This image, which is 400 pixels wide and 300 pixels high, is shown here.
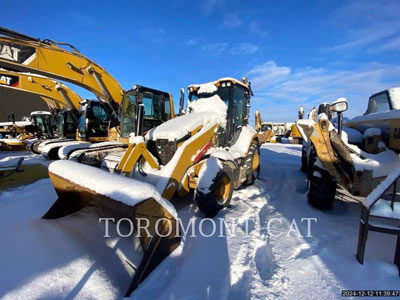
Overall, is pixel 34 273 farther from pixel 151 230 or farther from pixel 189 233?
pixel 189 233

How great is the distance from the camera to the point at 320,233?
296 centimetres

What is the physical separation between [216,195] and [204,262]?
1.28m

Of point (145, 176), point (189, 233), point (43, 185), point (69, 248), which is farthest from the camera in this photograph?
point (43, 185)

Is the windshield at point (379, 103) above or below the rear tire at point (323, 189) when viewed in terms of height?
above

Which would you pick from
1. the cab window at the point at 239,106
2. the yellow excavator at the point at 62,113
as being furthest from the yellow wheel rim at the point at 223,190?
the yellow excavator at the point at 62,113

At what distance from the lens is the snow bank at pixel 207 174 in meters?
3.15

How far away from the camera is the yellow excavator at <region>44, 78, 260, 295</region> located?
2.09 metres

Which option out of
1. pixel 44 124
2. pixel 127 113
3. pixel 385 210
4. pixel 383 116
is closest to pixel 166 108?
pixel 127 113

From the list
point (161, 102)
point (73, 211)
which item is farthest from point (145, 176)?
point (161, 102)

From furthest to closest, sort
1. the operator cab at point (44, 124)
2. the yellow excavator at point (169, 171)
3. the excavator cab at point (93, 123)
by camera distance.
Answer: the operator cab at point (44, 124), the excavator cab at point (93, 123), the yellow excavator at point (169, 171)

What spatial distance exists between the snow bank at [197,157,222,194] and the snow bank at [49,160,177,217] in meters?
0.91

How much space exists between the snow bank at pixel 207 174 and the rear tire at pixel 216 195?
4 centimetres

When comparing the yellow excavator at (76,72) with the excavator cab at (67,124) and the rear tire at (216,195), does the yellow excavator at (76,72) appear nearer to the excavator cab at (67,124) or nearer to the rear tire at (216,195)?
the rear tire at (216,195)

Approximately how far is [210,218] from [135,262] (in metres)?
1.39
